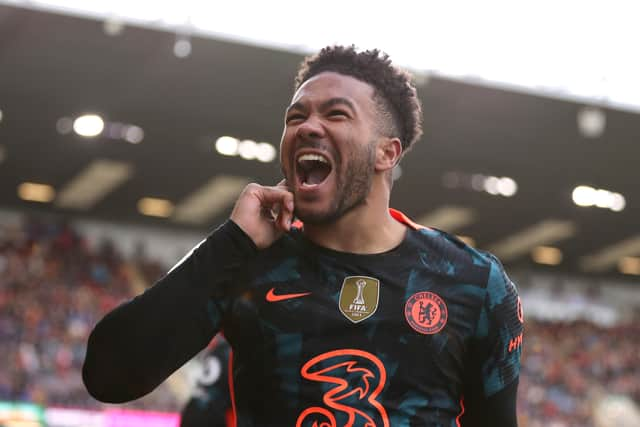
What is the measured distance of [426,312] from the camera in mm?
2758

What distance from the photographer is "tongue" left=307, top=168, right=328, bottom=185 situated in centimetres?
294

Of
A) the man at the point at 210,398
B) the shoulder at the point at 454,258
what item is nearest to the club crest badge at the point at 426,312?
the shoulder at the point at 454,258

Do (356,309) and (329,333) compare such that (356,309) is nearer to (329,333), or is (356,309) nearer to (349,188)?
(329,333)

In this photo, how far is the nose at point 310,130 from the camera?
2.81m

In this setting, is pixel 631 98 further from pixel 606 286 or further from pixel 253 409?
pixel 253 409

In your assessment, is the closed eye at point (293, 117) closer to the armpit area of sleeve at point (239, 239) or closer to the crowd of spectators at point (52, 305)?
the armpit area of sleeve at point (239, 239)

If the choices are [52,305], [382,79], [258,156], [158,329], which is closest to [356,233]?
[382,79]

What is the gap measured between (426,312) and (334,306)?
0.79 ft

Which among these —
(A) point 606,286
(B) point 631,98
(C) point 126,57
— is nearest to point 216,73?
(C) point 126,57

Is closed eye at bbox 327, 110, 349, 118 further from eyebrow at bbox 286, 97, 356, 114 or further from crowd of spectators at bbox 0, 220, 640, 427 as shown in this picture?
crowd of spectators at bbox 0, 220, 640, 427

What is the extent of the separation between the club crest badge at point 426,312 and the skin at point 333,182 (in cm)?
21

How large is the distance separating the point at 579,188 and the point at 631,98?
4809mm

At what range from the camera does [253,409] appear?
268 centimetres

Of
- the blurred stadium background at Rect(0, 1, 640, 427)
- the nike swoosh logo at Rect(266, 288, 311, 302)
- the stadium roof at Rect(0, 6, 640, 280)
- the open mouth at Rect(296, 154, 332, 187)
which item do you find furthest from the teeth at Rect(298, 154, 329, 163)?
the stadium roof at Rect(0, 6, 640, 280)
